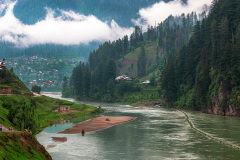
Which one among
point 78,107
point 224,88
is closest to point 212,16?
point 224,88

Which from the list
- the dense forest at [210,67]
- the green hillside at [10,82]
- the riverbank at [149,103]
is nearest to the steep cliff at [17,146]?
the green hillside at [10,82]

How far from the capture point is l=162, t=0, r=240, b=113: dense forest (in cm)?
11031

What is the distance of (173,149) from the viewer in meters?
55.4

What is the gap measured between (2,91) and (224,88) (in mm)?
102084

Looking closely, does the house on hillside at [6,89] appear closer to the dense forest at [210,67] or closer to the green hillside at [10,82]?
the green hillside at [10,82]

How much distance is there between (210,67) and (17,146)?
119 m

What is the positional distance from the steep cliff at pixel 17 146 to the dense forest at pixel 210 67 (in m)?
92.2

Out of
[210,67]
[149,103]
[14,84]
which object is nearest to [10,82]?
[14,84]

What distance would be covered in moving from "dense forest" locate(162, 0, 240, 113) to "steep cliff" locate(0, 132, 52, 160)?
303ft

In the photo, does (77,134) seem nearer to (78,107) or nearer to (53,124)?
(53,124)

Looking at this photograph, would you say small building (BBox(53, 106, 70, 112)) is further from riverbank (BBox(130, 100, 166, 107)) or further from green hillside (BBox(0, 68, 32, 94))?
riverbank (BBox(130, 100, 166, 107))

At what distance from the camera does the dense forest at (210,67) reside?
4343 inches

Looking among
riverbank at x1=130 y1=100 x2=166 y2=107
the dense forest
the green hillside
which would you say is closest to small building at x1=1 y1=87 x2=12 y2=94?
A: the green hillside

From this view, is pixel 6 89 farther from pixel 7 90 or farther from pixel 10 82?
pixel 10 82
